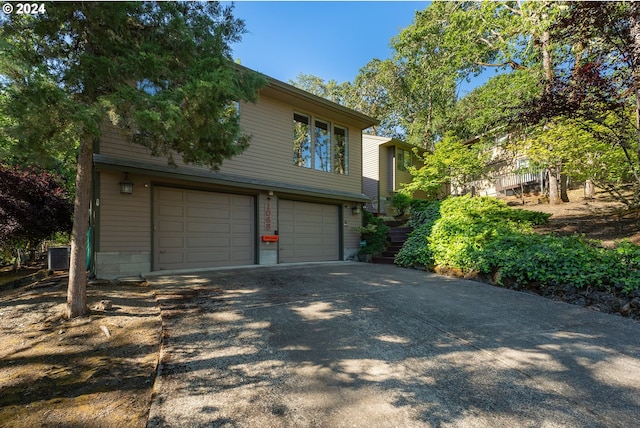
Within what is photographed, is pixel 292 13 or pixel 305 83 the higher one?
pixel 305 83

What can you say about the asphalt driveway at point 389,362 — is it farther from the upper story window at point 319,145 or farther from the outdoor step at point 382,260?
the upper story window at point 319,145

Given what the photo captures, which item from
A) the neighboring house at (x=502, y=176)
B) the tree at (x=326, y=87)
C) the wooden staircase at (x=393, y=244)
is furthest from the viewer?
the tree at (x=326, y=87)

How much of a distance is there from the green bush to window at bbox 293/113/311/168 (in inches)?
156

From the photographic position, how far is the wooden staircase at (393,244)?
30.6 feet

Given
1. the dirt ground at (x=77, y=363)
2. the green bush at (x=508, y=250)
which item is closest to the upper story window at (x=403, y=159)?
the green bush at (x=508, y=250)

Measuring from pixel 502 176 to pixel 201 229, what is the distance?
1459cm

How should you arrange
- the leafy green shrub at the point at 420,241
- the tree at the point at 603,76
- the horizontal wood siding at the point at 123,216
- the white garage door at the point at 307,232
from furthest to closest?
1. the white garage door at the point at 307,232
2. the leafy green shrub at the point at 420,241
3. the horizontal wood siding at the point at 123,216
4. the tree at the point at 603,76

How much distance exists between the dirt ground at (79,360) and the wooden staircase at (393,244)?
6.62 m

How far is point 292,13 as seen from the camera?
684cm

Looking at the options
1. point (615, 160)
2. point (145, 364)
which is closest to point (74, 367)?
point (145, 364)

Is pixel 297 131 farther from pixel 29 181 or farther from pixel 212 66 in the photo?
pixel 29 181

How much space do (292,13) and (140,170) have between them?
4865mm

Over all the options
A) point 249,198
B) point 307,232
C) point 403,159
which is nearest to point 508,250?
point 307,232

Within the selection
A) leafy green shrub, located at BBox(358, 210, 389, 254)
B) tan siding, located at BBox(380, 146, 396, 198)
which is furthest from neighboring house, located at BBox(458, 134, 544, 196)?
leafy green shrub, located at BBox(358, 210, 389, 254)
